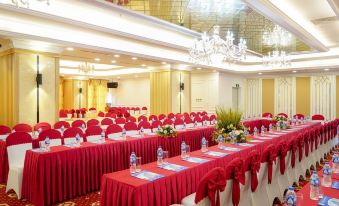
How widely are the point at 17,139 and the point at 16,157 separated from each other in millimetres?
370

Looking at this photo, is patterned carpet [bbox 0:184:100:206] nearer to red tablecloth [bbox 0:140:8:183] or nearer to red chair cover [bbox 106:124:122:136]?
red tablecloth [bbox 0:140:8:183]

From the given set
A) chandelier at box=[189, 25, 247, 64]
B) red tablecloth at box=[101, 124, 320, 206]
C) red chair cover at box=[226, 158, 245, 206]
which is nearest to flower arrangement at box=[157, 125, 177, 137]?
chandelier at box=[189, 25, 247, 64]

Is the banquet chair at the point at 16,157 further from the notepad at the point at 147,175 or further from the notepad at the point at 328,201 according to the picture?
the notepad at the point at 328,201

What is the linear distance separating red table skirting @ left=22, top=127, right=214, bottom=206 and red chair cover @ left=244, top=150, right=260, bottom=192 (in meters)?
2.76

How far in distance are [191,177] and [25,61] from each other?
6.21 metres

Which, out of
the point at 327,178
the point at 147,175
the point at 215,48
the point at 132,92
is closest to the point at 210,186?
the point at 147,175

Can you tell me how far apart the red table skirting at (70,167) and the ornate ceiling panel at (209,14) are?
3441mm

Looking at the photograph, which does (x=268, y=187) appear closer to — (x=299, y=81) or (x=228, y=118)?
(x=228, y=118)

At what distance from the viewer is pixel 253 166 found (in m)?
3.12

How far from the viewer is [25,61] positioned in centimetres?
718

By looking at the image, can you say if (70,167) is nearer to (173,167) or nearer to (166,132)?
(173,167)

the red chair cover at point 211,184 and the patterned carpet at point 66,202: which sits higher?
the red chair cover at point 211,184

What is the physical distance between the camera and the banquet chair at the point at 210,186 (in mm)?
2434

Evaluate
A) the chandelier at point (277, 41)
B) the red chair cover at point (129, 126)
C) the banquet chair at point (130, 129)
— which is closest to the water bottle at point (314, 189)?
the banquet chair at point (130, 129)
